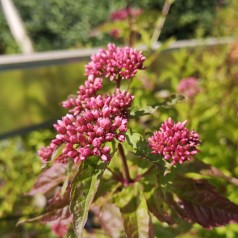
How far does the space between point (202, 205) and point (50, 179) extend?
600mm

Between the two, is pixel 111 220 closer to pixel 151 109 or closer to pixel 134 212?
pixel 134 212

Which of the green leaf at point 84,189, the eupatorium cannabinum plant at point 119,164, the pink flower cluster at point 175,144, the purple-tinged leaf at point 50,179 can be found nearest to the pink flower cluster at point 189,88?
→ the eupatorium cannabinum plant at point 119,164

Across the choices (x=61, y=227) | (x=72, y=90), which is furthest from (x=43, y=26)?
(x=61, y=227)

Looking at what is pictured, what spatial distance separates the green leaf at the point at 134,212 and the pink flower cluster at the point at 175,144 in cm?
31

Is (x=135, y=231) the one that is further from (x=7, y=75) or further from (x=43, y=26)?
(x=43, y=26)

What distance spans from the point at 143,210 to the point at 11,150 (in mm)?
2488

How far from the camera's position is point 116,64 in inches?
50.9

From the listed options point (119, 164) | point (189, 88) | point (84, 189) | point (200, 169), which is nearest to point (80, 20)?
point (189, 88)

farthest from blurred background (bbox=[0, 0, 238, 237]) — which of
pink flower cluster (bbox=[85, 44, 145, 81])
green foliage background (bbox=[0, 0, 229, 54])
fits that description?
green foliage background (bbox=[0, 0, 229, 54])

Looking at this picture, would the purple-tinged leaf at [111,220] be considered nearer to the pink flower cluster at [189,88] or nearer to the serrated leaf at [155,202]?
the serrated leaf at [155,202]

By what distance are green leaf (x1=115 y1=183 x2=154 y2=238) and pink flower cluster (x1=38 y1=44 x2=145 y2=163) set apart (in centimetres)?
28

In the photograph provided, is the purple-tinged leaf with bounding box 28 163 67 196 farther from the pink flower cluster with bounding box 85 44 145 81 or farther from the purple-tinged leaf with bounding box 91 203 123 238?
the pink flower cluster with bounding box 85 44 145 81

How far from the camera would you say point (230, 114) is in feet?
8.29

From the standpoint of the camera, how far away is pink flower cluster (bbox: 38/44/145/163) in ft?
3.52
